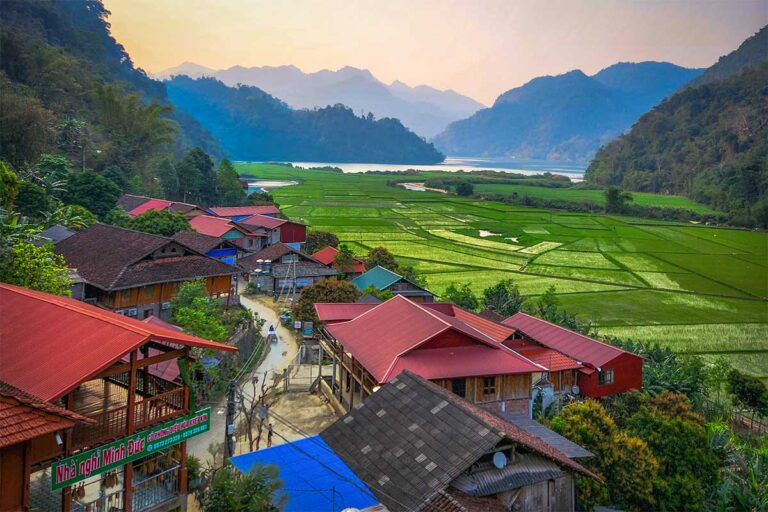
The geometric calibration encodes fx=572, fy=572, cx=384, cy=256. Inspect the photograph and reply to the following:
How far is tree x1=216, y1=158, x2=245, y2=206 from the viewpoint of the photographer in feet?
207

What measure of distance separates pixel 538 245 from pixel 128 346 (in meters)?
45.4

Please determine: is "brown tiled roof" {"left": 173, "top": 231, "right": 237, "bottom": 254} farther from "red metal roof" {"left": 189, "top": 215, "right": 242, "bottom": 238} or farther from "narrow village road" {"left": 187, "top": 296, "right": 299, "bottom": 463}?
"narrow village road" {"left": 187, "top": 296, "right": 299, "bottom": 463}

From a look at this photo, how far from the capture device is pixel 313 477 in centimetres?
974

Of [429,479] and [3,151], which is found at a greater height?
[3,151]

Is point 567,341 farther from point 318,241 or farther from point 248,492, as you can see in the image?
point 318,241

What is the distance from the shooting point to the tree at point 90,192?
3628 centimetres

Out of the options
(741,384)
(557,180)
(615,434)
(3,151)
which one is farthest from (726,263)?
(557,180)

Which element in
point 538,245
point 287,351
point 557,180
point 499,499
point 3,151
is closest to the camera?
point 499,499

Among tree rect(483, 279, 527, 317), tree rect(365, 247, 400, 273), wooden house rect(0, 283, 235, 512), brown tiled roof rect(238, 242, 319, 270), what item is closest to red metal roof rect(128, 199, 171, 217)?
brown tiled roof rect(238, 242, 319, 270)

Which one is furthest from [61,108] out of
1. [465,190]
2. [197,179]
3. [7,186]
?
[465,190]

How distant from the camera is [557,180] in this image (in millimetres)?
119625

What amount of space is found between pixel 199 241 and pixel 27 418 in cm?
2794

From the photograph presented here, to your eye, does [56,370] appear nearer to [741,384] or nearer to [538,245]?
[741,384]

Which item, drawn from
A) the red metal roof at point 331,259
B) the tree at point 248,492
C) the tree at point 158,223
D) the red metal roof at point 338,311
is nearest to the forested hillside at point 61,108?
the tree at point 158,223
